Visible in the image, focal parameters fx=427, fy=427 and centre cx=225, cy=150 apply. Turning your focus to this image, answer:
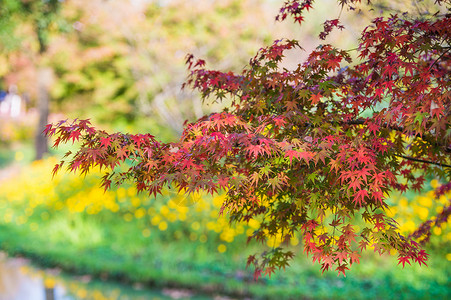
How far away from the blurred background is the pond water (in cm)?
2

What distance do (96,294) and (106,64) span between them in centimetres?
1093

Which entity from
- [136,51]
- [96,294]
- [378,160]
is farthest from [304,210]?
[136,51]

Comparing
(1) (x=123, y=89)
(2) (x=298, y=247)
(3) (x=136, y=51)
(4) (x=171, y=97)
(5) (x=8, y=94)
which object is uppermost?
(5) (x=8, y=94)

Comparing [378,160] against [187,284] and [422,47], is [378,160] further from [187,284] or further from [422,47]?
[187,284]

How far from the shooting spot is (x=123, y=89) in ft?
49.3

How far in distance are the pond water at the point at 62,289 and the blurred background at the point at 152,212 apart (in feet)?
0.06

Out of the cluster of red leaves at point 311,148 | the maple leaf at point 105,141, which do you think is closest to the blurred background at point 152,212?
the cluster of red leaves at point 311,148

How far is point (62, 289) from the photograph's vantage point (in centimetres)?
524

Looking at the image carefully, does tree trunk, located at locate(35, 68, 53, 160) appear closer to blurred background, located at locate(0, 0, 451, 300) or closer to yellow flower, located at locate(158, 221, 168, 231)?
blurred background, located at locate(0, 0, 451, 300)

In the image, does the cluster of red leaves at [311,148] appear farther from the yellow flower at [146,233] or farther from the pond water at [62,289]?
the yellow flower at [146,233]

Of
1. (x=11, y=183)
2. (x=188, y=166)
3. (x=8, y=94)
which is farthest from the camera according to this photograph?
(x=8, y=94)

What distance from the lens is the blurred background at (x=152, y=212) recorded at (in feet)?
16.1

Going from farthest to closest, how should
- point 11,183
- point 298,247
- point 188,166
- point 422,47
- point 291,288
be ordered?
1. point 11,183
2. point 298,247
3. point 291,288
4. point 422,47
5. point 188,166

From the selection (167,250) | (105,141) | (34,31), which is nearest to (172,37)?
(34,31)
